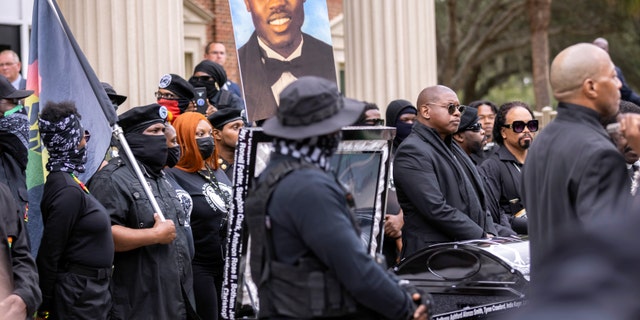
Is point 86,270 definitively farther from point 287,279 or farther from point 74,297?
point 287,279

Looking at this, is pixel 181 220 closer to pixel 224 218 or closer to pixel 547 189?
pixel 224 218

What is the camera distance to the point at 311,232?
12.0 ft

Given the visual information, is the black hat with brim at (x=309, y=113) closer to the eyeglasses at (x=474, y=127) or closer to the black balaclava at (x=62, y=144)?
the black balaclava at (x=62, y=144)

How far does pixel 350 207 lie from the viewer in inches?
155

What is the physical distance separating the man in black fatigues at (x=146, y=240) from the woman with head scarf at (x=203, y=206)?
24.4 inches

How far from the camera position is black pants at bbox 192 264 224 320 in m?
6.98

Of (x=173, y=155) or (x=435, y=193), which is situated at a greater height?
(x=173, y=155)

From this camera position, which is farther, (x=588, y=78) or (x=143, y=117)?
(x=143, y=117)

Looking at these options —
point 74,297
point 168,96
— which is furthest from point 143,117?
point 168,96

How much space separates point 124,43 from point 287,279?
255 inches

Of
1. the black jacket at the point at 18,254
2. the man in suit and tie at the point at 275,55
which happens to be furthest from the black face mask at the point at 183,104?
the black jacket at the point at 18,254

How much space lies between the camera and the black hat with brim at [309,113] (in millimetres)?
3781

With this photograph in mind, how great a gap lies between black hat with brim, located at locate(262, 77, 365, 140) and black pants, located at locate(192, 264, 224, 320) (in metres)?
3.32

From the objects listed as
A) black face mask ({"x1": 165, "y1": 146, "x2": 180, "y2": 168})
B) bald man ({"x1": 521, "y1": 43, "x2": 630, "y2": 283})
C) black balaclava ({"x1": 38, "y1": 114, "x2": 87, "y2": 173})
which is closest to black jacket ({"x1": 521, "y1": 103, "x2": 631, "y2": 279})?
bald man ({"x1": 521, "y1": 43, "x2": 630, "y2": 283})
